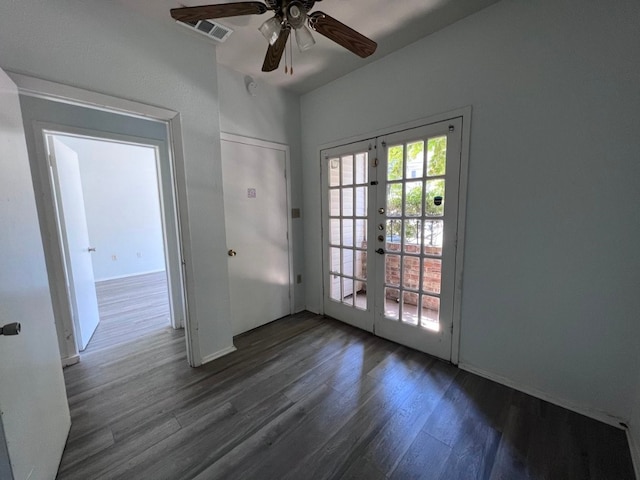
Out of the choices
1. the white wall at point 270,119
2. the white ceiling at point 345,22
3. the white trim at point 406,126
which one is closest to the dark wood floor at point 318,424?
the white wall at point 270,119

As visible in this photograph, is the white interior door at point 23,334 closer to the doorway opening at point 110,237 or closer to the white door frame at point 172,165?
the white door frame at point 172,165

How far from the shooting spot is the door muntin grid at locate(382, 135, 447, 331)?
2.10m

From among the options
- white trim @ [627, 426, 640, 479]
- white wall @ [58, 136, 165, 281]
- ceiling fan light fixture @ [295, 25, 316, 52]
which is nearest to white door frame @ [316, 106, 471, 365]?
white trim @ [627, 426, 640, 479]

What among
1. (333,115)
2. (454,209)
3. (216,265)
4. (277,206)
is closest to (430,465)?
(454,209)

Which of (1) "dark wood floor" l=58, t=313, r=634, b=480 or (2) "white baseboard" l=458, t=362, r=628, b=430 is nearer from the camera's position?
(1) "dark wood floor" l=58, t=313, r=634, b=480

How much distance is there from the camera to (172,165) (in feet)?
6.59

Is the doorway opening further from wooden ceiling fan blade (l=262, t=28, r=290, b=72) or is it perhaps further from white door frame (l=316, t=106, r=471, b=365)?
white door frame (l=316, t=106, r=471, b=365)

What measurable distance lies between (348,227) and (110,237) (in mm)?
5272

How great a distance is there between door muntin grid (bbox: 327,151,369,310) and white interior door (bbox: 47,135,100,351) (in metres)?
2.48

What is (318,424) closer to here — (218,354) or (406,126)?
(218,354)

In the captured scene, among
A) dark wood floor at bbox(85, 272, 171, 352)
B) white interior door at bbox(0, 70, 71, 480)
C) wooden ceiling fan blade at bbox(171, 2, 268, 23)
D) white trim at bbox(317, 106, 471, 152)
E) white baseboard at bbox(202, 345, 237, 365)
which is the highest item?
wooden ceiling fan blade at bbox(171, 2, 268, 23)

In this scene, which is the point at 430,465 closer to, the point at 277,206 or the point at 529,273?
the point at 529,273

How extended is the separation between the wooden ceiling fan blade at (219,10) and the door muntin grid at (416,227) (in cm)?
147

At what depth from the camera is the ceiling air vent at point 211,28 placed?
6.07ft
